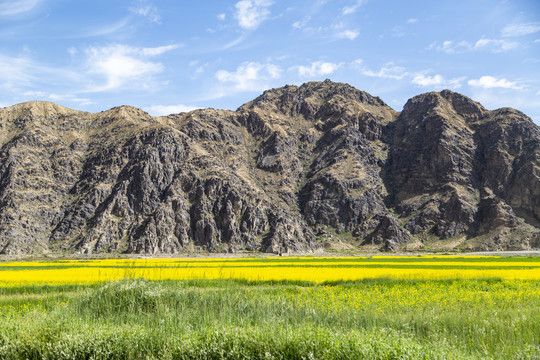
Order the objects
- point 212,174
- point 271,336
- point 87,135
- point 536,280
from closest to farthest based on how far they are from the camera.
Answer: point 271,336 < point 536,280 < point 212,174 < point 87,135

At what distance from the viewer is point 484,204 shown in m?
168

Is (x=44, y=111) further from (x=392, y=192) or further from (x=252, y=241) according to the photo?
(x=392, y=192)

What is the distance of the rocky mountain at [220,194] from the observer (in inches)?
5536

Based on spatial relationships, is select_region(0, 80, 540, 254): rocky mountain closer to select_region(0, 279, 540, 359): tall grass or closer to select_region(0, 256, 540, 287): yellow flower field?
select_region(0, 256, 540, 287): yellow flower field

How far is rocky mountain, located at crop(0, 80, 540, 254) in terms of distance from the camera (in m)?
141

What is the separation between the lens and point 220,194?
158 metres

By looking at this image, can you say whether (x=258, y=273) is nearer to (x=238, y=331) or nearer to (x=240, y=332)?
(x=238, y=331)

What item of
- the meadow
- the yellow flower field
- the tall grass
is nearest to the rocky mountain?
the yellow flower field

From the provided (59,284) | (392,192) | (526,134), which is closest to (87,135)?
(392,192)

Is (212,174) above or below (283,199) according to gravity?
→ above

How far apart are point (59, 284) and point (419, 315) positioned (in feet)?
103

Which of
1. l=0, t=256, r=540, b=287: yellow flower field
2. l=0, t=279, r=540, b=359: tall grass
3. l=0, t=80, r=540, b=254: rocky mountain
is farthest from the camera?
l=0, t=80, r=540, b=254: rocky mountain

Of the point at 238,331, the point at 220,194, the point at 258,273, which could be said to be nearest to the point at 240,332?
the point at 238,331

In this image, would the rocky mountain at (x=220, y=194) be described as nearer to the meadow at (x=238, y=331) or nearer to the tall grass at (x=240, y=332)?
the meadow at (x=238, y=331)
